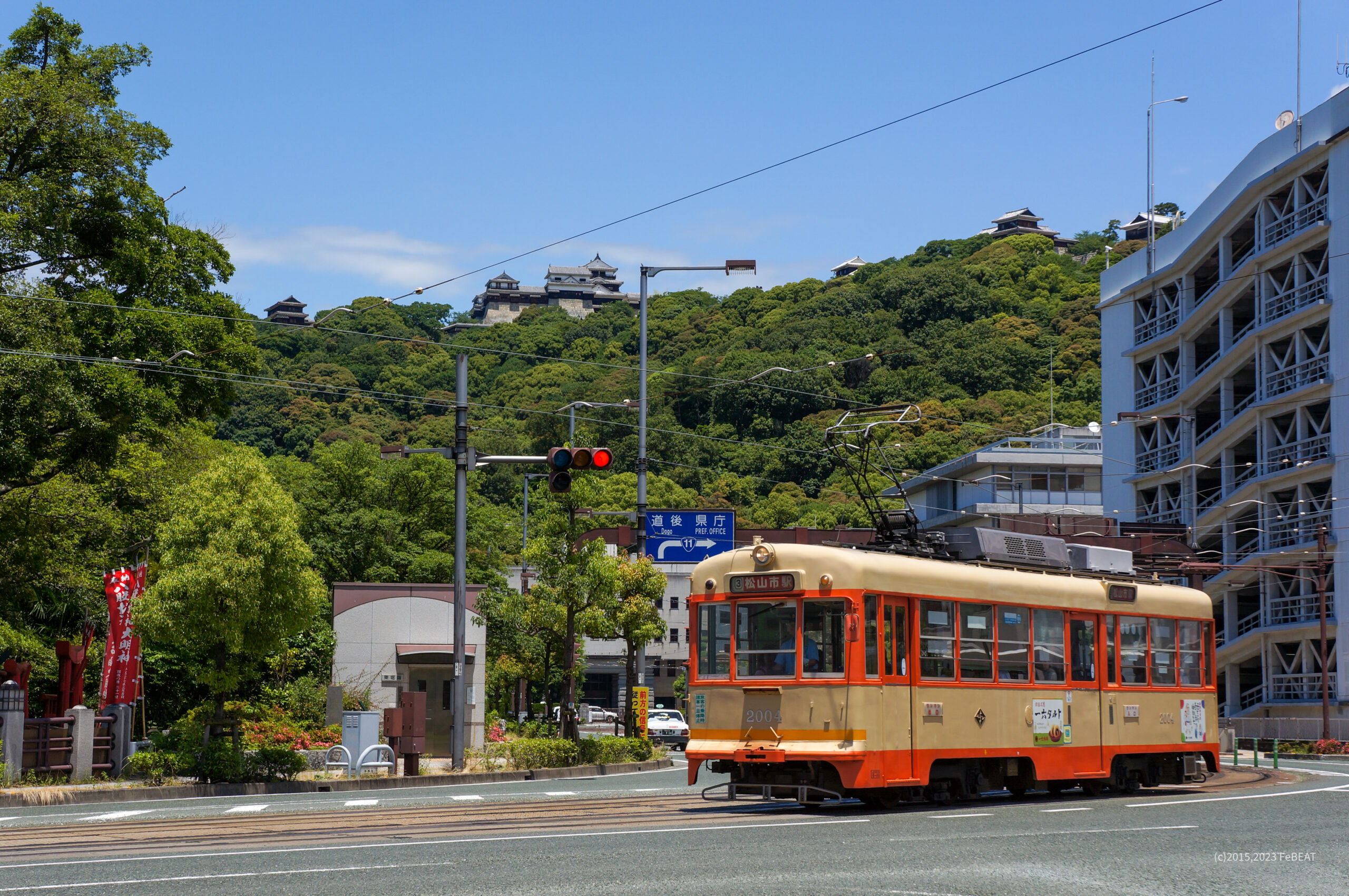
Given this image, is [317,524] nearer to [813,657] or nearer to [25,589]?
[25,589]

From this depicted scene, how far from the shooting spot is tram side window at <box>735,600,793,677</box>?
52.3ft

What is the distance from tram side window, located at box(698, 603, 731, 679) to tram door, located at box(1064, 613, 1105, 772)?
4.99 m

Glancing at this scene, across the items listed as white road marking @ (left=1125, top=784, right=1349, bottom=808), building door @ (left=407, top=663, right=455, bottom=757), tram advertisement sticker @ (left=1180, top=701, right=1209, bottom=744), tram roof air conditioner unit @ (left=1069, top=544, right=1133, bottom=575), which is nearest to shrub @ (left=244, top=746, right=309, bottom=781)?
building door @ (left=407, top=663, right=455, bottom=757)

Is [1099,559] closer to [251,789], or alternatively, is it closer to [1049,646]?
[1049,646]

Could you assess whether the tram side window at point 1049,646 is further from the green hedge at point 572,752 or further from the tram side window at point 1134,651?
the green hedge at point 572,752

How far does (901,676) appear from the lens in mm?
15812

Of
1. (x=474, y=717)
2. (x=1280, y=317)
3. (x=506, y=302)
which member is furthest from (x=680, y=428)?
(x=506, y=302)

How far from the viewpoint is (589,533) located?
30.5 metres

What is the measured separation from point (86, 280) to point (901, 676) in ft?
73.1

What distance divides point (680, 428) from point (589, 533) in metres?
53.2

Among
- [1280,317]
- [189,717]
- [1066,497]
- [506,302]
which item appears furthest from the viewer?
[506,302]

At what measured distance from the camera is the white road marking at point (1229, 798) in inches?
664

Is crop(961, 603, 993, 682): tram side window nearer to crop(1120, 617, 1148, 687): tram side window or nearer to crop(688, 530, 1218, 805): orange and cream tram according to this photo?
crop(688, 530, 1218, 805): orange and cream tram

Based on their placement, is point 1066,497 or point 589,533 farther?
point 1066,497
